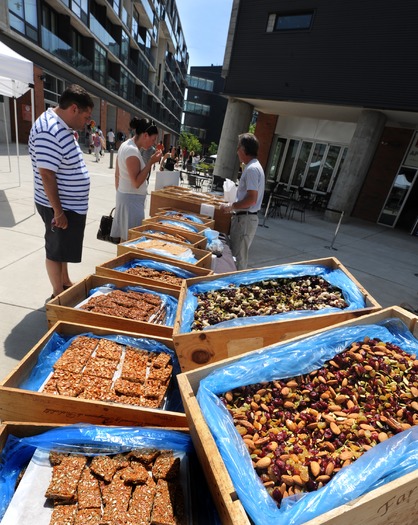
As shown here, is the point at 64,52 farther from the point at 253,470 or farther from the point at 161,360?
the point at 253,470

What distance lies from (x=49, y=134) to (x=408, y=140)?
14.4m

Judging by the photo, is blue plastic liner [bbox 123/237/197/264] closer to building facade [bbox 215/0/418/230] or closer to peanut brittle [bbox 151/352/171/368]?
peanut brittle [bbox 151/352/171/368]

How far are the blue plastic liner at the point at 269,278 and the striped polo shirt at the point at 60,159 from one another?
141cm

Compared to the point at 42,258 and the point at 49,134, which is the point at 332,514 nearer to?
the point at 49,134

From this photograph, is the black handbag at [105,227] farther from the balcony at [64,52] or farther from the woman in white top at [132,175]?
the balcony at [64,52]

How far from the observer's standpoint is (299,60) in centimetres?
1186

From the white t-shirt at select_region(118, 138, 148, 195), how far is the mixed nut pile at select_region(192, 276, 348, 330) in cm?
198

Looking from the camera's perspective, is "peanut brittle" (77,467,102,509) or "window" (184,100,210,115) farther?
"window" (184,100,210,115)

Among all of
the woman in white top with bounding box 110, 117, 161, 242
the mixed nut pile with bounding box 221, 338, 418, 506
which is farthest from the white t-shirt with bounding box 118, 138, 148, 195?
the mixed nut pile with bounding box 221, 338, 418, 506

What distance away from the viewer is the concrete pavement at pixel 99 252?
3.12 metres

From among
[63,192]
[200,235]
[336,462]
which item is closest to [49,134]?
[63,192]

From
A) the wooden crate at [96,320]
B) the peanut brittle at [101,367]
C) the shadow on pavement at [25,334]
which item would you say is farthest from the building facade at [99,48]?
the peanut brittle at [101,367]

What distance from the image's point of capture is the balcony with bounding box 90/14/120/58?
22.0 metres

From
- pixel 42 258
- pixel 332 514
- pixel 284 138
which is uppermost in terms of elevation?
pixel 284 138
